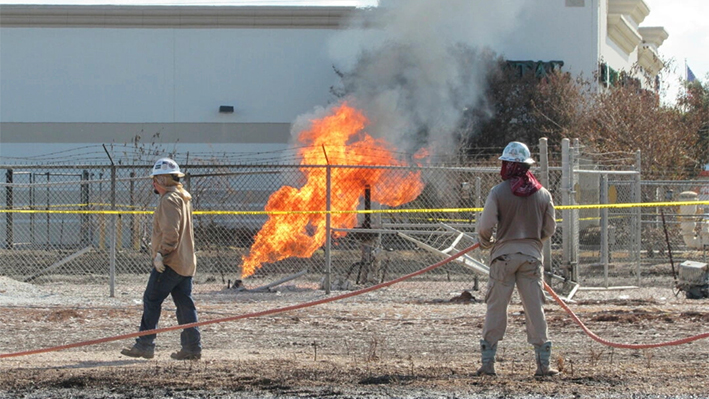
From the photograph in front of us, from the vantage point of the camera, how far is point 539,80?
28.8 metres

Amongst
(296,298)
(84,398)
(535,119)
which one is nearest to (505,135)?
(535,119)

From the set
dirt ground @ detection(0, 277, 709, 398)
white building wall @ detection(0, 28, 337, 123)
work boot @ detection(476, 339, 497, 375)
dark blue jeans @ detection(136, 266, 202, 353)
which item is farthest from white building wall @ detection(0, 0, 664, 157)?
work boot @ detection(476, 339, 497, 375)

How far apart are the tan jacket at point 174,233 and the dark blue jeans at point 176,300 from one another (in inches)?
4.0

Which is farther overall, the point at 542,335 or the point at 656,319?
the point at 656,319

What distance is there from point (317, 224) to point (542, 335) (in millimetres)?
8013

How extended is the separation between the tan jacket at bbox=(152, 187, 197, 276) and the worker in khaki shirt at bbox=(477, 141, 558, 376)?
2.67m

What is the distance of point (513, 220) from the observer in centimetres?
669

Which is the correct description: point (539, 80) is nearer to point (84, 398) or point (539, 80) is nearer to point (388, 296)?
point (388, 296)

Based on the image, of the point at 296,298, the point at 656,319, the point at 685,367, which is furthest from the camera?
the point at 296,298

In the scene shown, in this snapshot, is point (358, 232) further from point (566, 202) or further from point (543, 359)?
point (543, 359)

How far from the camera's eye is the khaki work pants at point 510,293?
6699 mm

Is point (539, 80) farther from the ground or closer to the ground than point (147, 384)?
farther from the ground

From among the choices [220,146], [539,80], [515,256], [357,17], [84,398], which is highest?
[357,17]

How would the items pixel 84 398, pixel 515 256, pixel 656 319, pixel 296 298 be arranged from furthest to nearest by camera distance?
pixel 296 298
pixel 656 319
pixel 515 256
pixel 84 398
